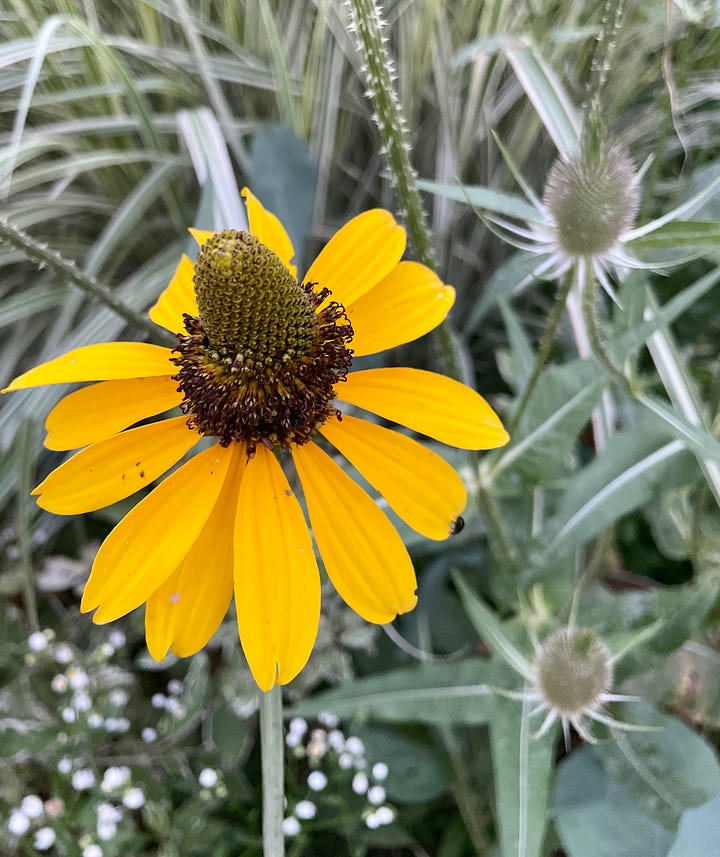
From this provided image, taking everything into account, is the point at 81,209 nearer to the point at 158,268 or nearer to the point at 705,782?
the point at 158,268

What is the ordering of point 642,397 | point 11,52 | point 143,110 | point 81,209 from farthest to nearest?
point 81,209 < point 143,110 < point 11,52 < point 642,397

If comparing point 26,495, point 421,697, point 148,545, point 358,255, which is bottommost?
point 421,697

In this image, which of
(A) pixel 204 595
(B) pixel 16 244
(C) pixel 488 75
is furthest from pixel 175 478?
(C) pixel 488 75

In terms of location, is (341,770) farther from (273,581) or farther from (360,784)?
(273,581)

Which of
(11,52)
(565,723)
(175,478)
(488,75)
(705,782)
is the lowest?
(705,782)

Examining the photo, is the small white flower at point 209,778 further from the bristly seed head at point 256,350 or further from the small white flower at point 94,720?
the bristly seed head at point 256,350

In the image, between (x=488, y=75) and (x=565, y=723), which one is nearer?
(x=565, y=723)

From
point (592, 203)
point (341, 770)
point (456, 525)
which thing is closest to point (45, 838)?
point (341, 770)

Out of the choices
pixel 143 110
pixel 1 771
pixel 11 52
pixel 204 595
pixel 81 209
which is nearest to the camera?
pixel 204 595
